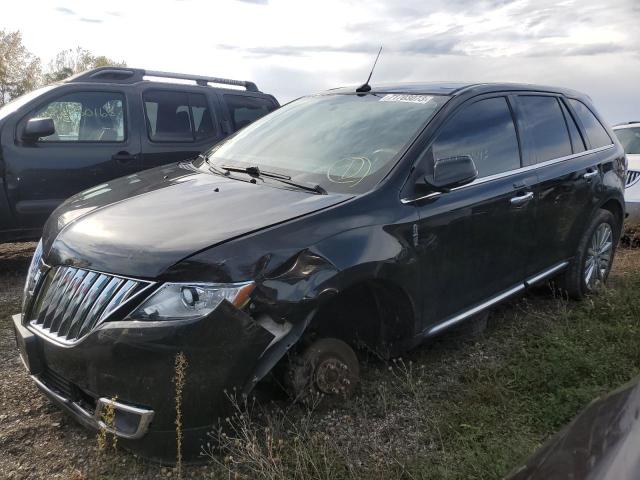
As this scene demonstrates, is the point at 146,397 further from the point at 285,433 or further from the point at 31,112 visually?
the point at 31,112

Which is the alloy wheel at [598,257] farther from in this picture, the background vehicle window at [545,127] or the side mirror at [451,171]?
the side mirror at [451,171]

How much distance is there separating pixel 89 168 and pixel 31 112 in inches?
28.4

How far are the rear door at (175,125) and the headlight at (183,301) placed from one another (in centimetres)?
412

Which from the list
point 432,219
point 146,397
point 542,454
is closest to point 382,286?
point 432,219

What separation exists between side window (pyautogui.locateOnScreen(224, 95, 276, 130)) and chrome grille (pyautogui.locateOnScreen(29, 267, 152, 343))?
15.2ft

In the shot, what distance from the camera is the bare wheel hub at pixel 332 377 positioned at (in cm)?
273

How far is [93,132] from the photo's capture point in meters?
5.83

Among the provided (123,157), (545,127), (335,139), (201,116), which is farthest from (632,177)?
(123,157)

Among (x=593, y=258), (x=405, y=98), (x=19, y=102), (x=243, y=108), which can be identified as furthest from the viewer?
(x=243, y=108)

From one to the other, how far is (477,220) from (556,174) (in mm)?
1122

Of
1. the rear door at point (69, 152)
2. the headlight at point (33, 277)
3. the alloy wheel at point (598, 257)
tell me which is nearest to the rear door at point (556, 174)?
the alloy wheel at point (598, 257)

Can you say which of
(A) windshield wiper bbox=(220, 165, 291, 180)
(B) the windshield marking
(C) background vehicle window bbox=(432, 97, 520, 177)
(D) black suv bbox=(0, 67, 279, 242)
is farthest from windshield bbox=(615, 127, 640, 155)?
(A) windshield wiper bbox=(220, 165, 291, 180)

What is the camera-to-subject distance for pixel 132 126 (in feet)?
19.8

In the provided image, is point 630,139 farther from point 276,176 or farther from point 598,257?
point 276,176
